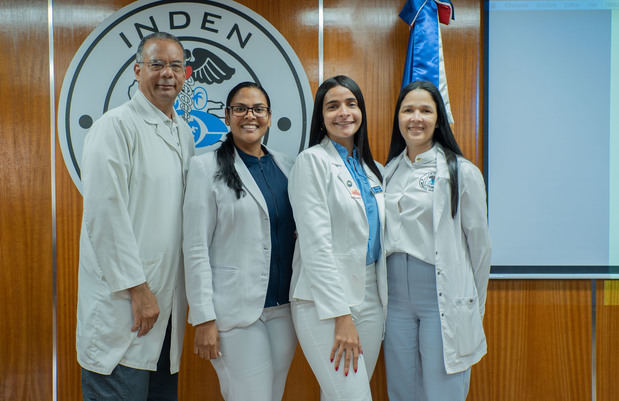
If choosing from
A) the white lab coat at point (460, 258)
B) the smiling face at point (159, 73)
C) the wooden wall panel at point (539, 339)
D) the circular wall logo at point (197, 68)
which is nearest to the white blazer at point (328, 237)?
the white lab coat at point (460, 258)

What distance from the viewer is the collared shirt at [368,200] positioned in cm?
180

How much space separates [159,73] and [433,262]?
134 centimetres

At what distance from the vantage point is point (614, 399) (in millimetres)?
2619

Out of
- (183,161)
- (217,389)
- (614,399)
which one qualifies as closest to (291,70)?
(183,161)

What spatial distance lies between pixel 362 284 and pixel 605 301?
179cm

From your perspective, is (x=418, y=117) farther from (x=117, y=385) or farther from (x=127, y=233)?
(x=117, y=385)

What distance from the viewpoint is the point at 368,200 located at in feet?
6.05

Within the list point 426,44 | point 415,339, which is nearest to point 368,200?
point 415,339

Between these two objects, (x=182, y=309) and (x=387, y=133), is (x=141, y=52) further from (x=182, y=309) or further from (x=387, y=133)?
(x=387, y=133)

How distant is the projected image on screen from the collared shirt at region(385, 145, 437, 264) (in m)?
0.92

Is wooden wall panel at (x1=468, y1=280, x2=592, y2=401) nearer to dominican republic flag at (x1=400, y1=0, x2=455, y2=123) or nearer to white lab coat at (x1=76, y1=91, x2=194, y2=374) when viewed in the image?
dominican republic flag at (x1=400, y1=0, x2=455, y2=123)

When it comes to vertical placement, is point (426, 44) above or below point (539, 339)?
above

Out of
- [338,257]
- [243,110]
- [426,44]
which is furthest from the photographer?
[426,44]

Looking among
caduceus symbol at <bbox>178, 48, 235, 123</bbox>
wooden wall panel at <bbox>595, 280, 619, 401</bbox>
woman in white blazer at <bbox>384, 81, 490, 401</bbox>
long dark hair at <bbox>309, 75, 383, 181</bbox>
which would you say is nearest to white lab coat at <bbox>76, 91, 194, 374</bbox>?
long dark hair at <bbox>309, 75, 383, 181</bbox>
